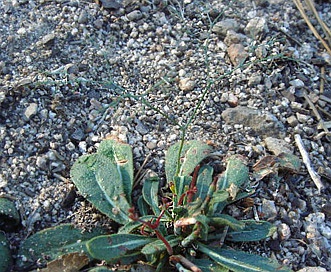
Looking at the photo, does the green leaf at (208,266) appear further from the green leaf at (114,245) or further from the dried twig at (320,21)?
the dried twig at (320,21)

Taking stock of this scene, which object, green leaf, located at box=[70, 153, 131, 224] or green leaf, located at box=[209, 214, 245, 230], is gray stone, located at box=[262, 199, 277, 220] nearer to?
green leaf, located at box=[209, 214, 245, 230]

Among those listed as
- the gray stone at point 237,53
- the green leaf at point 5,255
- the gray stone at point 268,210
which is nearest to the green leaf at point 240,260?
the gray stone at point 268,210

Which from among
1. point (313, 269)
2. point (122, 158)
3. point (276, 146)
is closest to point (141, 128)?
point (122, 158)

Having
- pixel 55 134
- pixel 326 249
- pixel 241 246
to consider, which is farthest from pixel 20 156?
pixel 326 249

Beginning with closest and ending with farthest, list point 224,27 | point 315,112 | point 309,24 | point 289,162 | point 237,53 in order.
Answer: point 289,162, point 315,112, point 237,53, point 224,27, point 309,24

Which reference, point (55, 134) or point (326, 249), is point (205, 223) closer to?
point (326, 249)

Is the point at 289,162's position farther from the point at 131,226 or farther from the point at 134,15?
the point at 134,15
